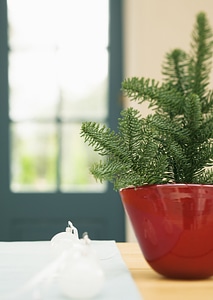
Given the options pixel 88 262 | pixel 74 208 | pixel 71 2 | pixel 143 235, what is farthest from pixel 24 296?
pixel 71 2

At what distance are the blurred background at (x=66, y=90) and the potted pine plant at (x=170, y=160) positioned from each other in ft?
8.00

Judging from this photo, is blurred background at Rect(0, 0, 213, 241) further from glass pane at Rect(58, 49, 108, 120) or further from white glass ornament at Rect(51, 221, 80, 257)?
white glass ornament at Rect(51, 221, 80, 257)

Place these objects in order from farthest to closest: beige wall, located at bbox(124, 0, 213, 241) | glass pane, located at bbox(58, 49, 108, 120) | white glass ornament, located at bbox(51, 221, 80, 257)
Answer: glass pane, located at bbox(58, 49, 108, 120), beige wall, located at bbox(124, 0, 213, 241), white glass ornament, located at bbox(51, 221, 80, 257)

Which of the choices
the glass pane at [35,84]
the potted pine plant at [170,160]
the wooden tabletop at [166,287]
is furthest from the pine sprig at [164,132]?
the glass pane at [35,84]

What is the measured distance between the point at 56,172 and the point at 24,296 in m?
2.66

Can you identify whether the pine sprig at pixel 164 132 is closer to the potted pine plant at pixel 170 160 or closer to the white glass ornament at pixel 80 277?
the potted pine plant at pixel 170 160

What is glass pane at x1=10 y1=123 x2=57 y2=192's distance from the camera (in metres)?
3.17

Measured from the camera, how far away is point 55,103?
3240 mm

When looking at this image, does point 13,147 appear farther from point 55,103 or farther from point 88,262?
point 88,262

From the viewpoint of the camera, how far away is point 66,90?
324cm

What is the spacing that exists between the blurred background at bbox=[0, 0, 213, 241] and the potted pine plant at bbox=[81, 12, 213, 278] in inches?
96.0

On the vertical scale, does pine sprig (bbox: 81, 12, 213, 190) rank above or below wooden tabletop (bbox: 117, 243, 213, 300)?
above

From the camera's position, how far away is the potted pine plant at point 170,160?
0.66 m

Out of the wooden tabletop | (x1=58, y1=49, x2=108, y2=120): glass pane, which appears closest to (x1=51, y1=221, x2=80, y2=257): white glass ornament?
the wooden tabletop
